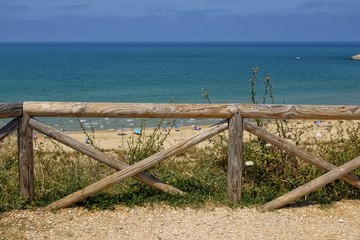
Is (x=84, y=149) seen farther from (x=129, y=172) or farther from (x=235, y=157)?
(x=235, y=157)

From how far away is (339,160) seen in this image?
6832mm

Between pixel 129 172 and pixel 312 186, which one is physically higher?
pixel 129 172

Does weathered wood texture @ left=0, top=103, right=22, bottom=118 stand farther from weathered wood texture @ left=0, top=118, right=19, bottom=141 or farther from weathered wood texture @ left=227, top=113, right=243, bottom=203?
weathered wood texture @ left=227, top=113, right=243, bottom=203

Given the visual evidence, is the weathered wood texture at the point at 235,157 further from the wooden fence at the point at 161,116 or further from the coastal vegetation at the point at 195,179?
the coastal vegetation at the point at 195,179

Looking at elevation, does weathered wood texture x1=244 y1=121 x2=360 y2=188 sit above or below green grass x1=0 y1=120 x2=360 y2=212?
above

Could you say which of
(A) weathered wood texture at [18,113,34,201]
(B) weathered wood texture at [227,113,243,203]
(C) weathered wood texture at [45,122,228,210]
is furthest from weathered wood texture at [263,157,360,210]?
(A) weathered wood texture at [18,113,34,201]

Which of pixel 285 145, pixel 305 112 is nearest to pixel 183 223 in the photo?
pixel 285 145

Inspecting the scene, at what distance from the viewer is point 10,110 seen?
18.5 feet

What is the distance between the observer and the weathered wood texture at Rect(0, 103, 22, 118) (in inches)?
220

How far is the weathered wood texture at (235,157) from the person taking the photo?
5902 millimetres

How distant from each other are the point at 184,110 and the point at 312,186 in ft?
5.84

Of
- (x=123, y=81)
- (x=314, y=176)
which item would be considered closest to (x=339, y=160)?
(x=314, y=176)

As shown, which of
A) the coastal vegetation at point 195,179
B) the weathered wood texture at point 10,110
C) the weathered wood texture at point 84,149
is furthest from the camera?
the coastal vegetation at point 195,179

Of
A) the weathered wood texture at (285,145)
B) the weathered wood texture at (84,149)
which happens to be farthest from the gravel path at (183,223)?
the weathered wood texture at (285,145)
